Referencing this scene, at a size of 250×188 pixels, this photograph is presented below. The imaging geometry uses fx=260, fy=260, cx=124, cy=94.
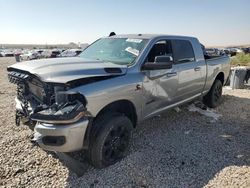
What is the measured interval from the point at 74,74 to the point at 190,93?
3.02 meters

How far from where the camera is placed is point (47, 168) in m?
3.63

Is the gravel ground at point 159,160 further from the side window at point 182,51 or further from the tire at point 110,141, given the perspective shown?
the side window at point 182,51

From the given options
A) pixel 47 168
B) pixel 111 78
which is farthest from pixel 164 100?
pixel 47 168

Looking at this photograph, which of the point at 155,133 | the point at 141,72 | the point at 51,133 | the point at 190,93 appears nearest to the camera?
the point at 51,133

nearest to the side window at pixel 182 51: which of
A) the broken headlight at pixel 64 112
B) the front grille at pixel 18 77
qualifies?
the broken headlight at pixel 64 112

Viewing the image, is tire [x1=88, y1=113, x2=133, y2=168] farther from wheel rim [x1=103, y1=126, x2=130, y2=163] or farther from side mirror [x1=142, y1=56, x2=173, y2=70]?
side mirror [x1=142, y1=56, x2=173, y2=70]

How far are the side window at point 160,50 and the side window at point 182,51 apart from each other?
0.14m

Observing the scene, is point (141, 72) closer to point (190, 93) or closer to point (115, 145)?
point (115, 145)

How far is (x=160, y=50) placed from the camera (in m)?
4.80

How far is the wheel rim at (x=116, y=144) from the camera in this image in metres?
3.58

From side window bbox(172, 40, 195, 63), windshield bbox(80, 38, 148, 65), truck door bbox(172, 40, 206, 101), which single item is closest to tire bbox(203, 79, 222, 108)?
truck door bbox(172, 40, 206, 101)

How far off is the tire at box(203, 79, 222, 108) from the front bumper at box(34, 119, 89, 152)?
4.49m

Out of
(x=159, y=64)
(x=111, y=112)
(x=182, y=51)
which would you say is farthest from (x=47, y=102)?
(x=182, y=51)

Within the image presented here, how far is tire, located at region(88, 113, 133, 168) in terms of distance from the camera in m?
3.41
